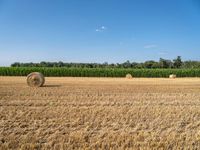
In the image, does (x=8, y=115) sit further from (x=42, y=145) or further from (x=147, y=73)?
(x=147, y=73)

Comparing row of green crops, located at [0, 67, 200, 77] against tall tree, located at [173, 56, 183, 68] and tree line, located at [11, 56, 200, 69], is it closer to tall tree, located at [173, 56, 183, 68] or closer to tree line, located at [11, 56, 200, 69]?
tree line, located at [11, 56, 200, 69]

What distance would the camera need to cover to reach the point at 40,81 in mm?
23047

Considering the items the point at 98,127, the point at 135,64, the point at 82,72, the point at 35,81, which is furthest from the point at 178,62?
the point at 98,127

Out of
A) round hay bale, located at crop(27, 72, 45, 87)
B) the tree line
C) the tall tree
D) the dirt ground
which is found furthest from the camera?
the tall tree

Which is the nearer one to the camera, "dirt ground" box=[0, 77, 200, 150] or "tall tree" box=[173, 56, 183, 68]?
"dirt ground" box=[0, 77, 200, 150]

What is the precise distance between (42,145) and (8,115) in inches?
133

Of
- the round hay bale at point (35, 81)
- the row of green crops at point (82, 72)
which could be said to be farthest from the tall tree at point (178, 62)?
the round hay bale at point (35, 81)

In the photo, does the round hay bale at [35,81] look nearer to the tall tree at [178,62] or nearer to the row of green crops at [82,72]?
the row of green crops at [82,72]

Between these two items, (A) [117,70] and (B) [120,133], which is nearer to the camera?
(B) [120,133]

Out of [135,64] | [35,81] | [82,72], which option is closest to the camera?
[35,81]

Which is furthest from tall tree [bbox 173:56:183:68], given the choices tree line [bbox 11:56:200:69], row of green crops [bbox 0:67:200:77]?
row of green crops [bbox 0:67:200:77]

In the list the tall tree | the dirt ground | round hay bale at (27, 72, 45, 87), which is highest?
the tall tree

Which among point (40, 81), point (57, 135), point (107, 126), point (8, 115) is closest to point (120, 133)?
point (107, 126)

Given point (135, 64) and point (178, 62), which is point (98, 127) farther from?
point (178, 62)
